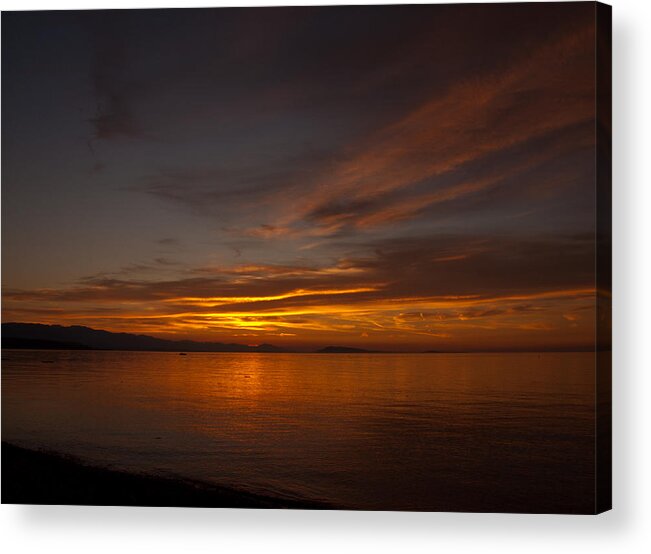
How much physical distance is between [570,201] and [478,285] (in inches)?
22.0

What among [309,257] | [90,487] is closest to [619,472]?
[309,257]

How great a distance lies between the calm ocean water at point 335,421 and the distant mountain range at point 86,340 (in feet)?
0.16

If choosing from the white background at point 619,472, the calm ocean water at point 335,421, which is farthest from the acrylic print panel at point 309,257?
the white background at point 619,472

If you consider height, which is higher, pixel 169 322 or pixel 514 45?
pixel 514 45

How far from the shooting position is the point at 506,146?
4.96 metres

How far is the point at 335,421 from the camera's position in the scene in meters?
5.03

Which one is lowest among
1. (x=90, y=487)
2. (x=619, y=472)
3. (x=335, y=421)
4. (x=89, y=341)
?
(x=90, y=487)

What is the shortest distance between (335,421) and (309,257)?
30.3 inches

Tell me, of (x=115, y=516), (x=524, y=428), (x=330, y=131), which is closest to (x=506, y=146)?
(x=330, y=131)

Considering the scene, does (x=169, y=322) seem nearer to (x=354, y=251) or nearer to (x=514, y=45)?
(x=354, y=251)

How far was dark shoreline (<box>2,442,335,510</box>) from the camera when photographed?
5066 mm

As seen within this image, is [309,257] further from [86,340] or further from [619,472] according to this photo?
[619,472]

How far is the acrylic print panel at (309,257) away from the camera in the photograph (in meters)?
4.92

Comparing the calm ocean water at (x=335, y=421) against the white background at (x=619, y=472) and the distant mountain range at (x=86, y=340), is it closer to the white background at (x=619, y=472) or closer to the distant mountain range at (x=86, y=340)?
the distant mountain range at (x=86, y=340)
